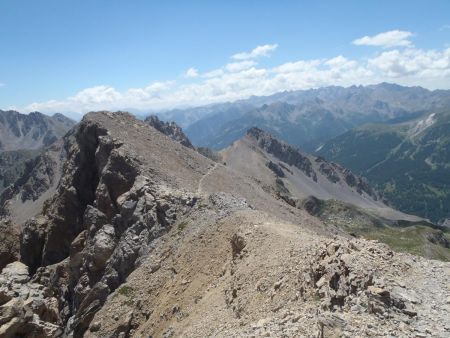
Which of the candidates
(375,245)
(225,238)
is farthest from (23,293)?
(375,245)

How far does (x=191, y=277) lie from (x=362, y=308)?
1171 inches

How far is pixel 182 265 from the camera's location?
5672 cm

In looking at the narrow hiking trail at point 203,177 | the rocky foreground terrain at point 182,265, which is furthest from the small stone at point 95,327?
the narrow hiking trail at point 203,177

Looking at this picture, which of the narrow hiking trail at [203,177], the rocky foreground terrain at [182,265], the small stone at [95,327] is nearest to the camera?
the rocky foreground terrain at [182,265]

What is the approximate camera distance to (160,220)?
232ft

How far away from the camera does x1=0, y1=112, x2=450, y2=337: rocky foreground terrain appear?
27656 millimetres

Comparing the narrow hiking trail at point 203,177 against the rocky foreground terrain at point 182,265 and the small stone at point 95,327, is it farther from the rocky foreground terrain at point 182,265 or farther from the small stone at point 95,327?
the small stone at point 95,327

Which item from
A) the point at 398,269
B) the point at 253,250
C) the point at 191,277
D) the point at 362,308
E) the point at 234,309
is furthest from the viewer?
the point at 191,277

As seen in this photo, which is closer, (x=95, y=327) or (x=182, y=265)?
(x=182, y=265)

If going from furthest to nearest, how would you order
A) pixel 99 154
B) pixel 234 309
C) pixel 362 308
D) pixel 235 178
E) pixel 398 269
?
pixel 235 178
pixel 99 154
pixel 234 309
pixel 398 269
pixel 362 308

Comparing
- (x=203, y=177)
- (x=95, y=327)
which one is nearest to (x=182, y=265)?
(x=95, y=327)

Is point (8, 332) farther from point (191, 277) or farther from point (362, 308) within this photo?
point (362, 308)

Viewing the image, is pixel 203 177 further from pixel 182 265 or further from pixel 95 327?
pixel 95 327

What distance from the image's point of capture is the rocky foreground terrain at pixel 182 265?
27656 mm
